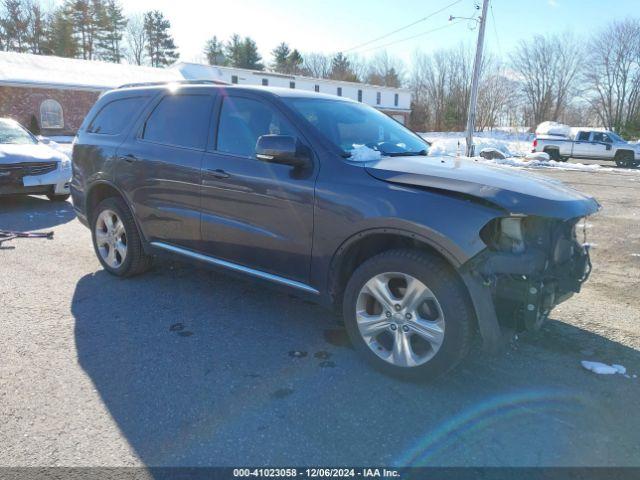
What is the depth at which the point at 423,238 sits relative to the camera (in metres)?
2.92

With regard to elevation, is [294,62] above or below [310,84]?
above

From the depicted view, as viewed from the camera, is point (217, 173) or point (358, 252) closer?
point (358, 252)

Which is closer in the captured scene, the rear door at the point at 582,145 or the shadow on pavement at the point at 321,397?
the shadow on pavement at the point at 321,397

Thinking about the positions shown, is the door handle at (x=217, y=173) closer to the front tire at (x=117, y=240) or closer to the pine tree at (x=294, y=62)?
the front tire at (x=117, y=240)

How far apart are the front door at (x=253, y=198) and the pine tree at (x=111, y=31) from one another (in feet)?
200

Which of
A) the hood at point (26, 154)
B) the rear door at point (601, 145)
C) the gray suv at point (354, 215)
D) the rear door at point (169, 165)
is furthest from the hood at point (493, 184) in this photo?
the rear door at point (601, 145)

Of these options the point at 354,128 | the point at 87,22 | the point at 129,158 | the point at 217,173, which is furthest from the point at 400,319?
the point at 87,22

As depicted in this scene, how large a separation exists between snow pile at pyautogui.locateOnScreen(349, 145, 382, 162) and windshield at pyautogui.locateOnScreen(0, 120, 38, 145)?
8.47 meters

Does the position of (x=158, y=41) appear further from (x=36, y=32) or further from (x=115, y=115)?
(x=115, y=115)

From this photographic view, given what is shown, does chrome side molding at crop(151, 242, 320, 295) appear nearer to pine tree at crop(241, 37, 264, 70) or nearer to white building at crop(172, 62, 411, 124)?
white building at crop(172, 62, 411, 124)

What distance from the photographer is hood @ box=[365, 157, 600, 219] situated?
2.81 meters

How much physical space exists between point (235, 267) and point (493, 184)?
204cm

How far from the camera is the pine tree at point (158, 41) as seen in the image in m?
64.6

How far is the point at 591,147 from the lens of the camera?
1040 inches
